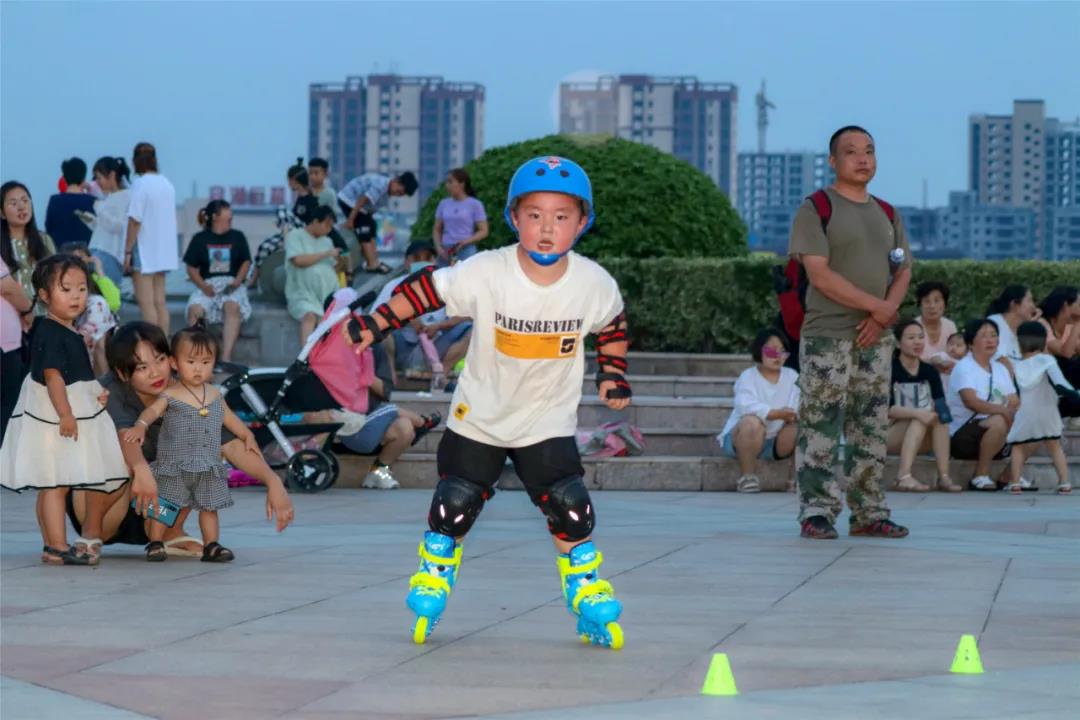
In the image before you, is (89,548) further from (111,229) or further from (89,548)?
(111,229)

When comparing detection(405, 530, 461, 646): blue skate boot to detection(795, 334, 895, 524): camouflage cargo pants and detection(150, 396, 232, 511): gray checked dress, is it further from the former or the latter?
detection(795, 334, 895, 524): camouflage cargo pants

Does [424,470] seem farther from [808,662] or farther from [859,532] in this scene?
[808,662]

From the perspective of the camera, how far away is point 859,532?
9.75 metres

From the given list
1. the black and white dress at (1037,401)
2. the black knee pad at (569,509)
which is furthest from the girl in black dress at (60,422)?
the black and white dress at (1037,401)

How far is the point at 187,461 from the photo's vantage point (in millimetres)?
8625

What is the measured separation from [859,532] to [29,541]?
14.1 feet

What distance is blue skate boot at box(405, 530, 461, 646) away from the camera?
6.28 m

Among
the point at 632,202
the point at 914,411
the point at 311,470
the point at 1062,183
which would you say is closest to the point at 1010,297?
the point at 914,411

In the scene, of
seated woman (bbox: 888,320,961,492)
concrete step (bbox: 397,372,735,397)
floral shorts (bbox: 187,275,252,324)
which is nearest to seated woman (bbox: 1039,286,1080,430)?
seated woman (bbox: 888,320,961,492)

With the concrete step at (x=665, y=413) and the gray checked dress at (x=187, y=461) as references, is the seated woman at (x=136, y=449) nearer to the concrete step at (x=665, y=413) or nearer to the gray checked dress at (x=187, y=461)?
the gray checked dress at (x=187, y=461)

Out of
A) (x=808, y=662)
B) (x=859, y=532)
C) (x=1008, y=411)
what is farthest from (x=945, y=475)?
(x=808, y=662)

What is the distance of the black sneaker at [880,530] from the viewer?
9703 mm

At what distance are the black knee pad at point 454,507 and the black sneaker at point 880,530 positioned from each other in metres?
3.82

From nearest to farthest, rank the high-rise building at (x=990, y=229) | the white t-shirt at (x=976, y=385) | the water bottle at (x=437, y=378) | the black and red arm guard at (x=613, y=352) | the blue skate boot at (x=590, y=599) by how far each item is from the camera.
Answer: the blue skate boot at (x=590, y=599) < the black and red arm guard at (x=613, y=352) < the white t-shirt at (x=976, y=385) < the water bottle at (x=437, y=378) < the high-rise building at (x=990, y=229)
